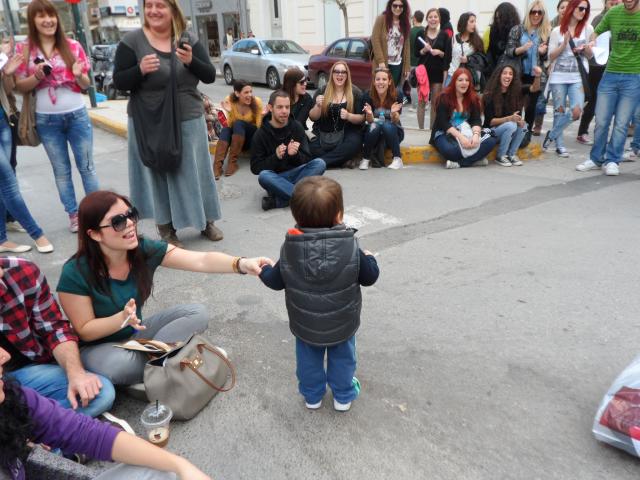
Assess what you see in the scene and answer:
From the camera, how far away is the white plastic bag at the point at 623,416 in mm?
2031

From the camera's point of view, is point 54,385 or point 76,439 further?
point 54,385

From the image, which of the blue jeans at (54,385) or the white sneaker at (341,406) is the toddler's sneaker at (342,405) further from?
the blue jeans at (54,385)

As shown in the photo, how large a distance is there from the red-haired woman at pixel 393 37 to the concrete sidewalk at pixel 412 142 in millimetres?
1032

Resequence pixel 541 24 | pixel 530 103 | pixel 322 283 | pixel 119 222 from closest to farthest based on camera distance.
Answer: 1. pixel 322 283
2. pixel 119 222
3. pixel 541 24
4. pixel 530 103

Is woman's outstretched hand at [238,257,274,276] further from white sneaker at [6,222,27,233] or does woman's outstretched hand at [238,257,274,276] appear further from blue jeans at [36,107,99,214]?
white sneaker at [6,222,27,233]

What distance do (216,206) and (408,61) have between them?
4708 mm

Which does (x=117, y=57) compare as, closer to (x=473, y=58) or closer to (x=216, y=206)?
(x=216, y=206)

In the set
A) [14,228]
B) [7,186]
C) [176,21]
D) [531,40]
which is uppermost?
[176,21]

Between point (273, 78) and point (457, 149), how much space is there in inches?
383

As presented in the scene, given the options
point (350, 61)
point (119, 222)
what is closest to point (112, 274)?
point (119, 222)

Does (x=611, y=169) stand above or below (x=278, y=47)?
below

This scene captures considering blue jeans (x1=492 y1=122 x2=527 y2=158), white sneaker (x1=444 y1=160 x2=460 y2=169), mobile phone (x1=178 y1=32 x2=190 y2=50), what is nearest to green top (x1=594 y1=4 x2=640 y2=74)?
blue jeans (x1=492 y1=122 x2=527 y2=158)

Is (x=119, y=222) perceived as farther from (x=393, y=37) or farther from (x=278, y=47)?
(x=278, y=47)

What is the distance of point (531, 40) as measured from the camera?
278 inches
